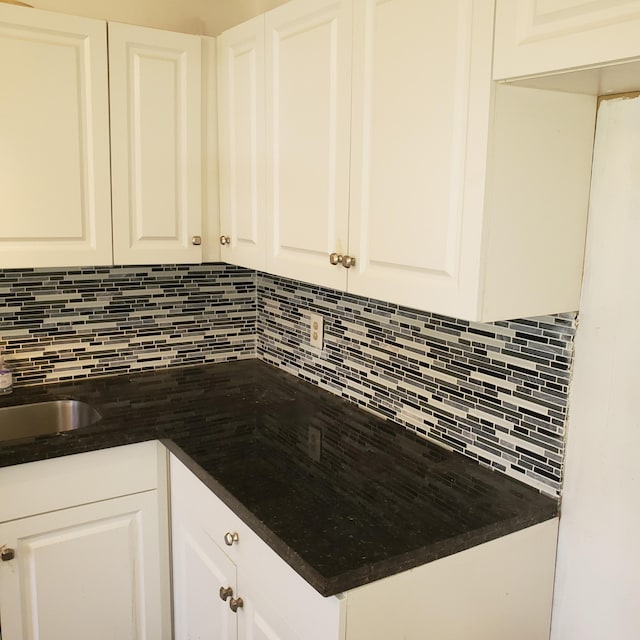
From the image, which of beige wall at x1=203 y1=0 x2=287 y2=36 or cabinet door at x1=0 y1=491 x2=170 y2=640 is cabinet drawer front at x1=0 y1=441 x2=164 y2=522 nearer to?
cabinet door at x1=0 y1=491 x2=170 y2=640

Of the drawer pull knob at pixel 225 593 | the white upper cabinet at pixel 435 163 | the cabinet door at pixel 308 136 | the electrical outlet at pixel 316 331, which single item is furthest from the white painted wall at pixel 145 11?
the drawer pull knob at pixel 225 593

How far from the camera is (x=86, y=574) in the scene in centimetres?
180

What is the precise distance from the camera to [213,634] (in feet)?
5.41

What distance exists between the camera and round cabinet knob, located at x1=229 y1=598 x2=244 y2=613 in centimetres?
147

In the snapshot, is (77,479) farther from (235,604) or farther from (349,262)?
(349,262)

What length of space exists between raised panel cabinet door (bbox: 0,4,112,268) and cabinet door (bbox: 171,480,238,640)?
78 centimetres

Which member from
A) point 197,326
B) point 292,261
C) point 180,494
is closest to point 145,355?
point 197,326

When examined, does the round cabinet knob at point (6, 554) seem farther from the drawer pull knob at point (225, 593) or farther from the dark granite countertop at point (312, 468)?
the drawer pull knob at point (225, 593)

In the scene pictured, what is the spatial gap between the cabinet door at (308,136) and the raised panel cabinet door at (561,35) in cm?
45

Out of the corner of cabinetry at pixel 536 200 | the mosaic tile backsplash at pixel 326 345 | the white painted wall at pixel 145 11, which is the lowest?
the mosaic tile backsplash at pixel 326 345

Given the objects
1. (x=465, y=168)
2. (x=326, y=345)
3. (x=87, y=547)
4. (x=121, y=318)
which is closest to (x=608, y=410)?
(x=465, y=168)

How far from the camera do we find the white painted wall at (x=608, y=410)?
1235mm

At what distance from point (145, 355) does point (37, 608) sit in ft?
2.92

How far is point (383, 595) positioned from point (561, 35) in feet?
3.19
